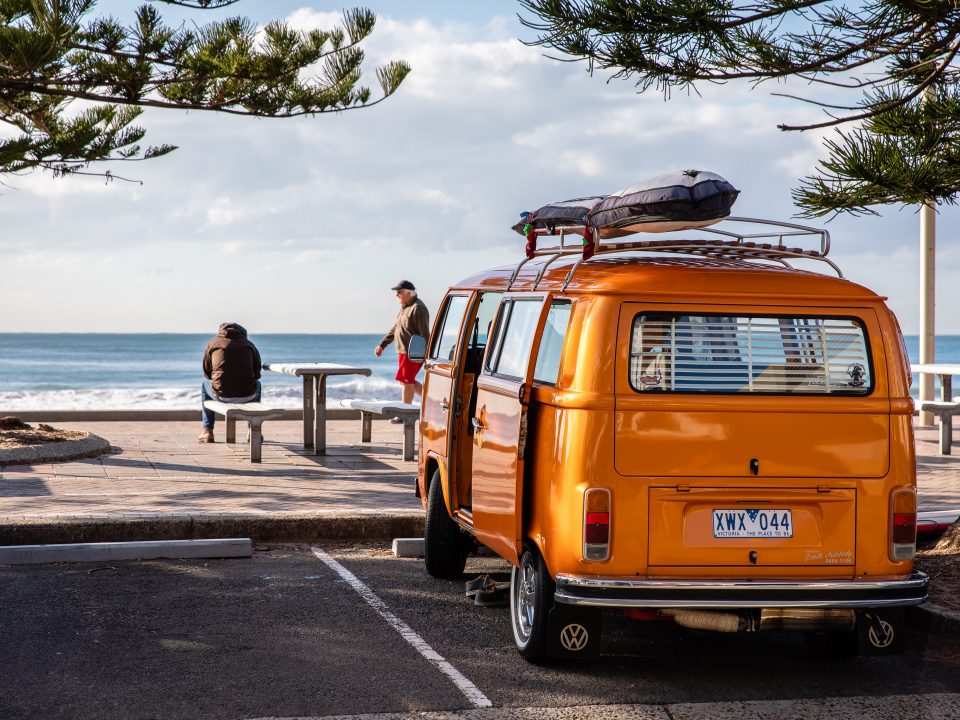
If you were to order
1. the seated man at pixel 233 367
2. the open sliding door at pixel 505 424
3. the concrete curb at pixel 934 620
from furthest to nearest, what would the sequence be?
the seated man at pixel 233 367
the concrete curb at pixel 934 620
the open sliding door at pixel 505 424

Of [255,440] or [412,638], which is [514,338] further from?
[255,440]

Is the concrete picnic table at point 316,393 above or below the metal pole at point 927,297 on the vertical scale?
below

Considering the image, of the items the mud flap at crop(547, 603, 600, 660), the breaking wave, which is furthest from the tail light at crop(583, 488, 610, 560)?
the breaking wave

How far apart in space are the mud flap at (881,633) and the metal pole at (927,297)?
12649 millimetres

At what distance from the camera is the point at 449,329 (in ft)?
25.5

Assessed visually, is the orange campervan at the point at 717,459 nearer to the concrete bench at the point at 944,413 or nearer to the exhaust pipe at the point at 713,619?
the exhaust pipe at the point at 713,619

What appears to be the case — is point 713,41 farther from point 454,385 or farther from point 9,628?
point 9,628

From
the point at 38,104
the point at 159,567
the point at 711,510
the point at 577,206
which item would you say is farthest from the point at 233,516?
the point at 38,104

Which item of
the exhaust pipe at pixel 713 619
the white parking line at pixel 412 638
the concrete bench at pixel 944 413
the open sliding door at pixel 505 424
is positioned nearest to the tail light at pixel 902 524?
the exhaust pipe at pixel 713 619

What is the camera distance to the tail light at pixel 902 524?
5.31 m

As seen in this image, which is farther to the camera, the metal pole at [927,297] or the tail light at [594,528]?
the metal pole at [927,297]

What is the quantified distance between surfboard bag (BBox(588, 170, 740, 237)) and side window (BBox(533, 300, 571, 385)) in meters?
0.55

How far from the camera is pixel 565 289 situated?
565cm

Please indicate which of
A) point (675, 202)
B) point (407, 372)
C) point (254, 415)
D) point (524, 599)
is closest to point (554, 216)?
point (675, 202)
